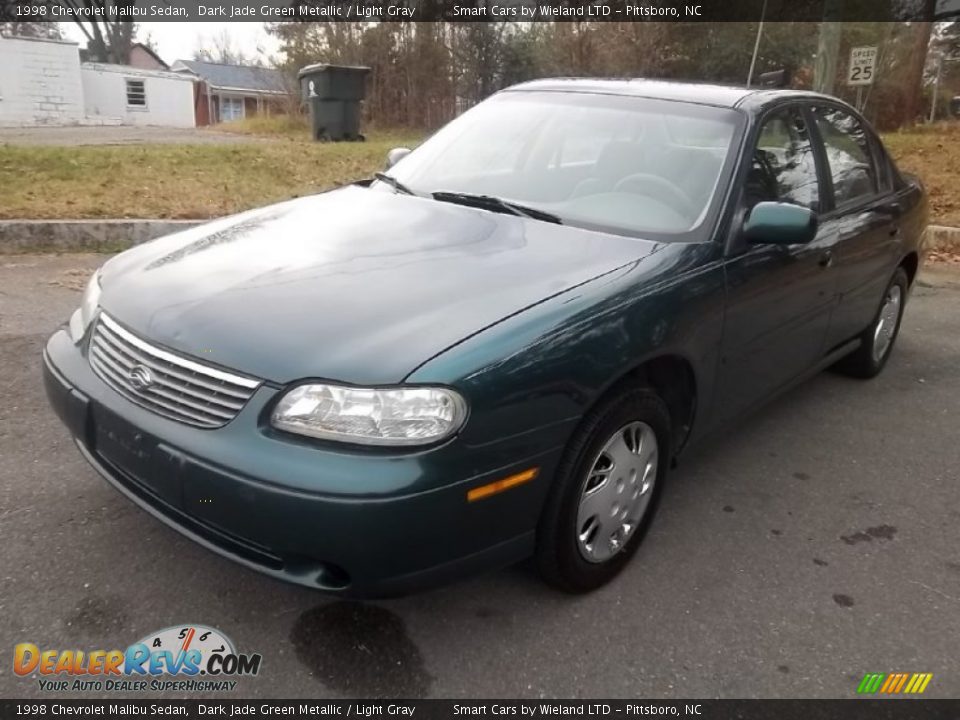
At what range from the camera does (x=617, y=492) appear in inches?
101

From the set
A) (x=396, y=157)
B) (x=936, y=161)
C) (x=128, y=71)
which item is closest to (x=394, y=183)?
(x=396, y=157)

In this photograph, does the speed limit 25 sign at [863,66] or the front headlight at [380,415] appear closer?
the front headlight at [380,415]

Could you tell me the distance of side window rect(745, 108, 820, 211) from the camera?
3.18 meters

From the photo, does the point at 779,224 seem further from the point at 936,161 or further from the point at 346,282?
the point at 936,161

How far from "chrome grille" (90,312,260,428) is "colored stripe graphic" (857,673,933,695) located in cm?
190

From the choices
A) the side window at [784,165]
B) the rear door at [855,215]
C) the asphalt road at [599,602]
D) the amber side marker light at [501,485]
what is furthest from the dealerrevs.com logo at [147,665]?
the rear door at [855,215]

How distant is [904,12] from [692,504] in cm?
Result: 1931

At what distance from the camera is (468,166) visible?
351cm

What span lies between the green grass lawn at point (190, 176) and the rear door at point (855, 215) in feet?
17.2

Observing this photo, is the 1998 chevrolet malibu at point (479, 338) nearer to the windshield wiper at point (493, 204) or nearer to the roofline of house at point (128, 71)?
the windshield wiper at point (493, 204)

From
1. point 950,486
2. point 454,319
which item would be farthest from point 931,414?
point 454,319

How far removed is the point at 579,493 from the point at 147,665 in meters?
1.30

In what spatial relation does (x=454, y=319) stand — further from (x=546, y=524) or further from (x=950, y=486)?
(x=950, y=486)

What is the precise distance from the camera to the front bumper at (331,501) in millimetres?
1921
